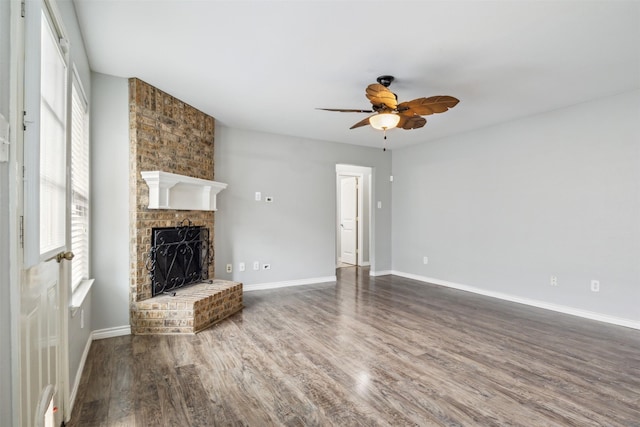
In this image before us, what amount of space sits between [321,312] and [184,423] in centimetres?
227

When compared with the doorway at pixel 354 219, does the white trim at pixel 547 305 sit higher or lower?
lower

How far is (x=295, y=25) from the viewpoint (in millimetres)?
2330

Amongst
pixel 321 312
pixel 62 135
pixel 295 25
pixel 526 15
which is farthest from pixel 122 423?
pixel 526 15

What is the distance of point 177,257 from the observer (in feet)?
12.3

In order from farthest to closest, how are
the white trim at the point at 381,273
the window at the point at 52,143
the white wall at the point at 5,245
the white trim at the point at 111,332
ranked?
1. the white trim at the point at 381,273
2. the white trim at the point at 111,332
3. the window at the point at 52,143
4. the white wall at the point at 5,245

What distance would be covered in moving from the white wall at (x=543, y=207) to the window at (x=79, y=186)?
4939 mm

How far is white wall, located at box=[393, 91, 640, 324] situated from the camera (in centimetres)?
359

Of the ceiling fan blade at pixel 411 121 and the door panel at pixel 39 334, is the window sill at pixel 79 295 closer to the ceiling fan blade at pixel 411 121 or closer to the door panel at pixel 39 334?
the door panel at pixel 39 334

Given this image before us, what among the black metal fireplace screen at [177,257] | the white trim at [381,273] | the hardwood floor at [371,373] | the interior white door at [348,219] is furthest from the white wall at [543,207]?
the black metal fireplace screen at [177,257]

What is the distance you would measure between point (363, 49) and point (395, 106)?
0.56 m

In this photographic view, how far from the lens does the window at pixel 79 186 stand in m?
2.46

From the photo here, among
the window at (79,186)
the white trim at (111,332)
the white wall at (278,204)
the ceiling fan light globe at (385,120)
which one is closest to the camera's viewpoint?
the window at (79,186)

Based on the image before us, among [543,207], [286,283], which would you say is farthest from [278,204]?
[543,207]

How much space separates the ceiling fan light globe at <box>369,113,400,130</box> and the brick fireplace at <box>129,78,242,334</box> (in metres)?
2.22
